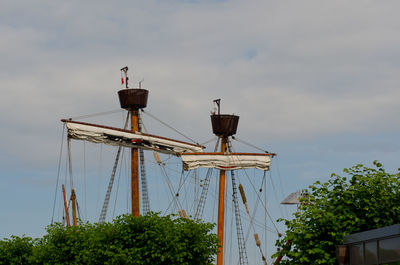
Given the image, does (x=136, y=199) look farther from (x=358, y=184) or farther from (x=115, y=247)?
(x=358, y=184)

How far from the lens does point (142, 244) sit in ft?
148

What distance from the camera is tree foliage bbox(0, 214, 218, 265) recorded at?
44469 millimetres

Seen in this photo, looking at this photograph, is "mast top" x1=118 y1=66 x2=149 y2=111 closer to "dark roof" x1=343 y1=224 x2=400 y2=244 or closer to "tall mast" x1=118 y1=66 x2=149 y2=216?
"tall mast" x1=118 y1=66 x2=149 y2=216

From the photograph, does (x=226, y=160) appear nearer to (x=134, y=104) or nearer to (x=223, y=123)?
(x=223, y=123)

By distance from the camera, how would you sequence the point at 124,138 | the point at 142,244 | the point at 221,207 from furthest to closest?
the point at 221,207 < the point at 124,138 < the point at 142,244

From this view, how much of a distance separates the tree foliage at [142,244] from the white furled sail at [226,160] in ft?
54.3

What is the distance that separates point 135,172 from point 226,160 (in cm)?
933

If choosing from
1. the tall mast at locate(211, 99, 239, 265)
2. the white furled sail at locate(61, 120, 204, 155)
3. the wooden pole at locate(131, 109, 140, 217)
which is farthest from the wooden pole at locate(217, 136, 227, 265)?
the wooden pole at locate(131, 109, 140, 217)

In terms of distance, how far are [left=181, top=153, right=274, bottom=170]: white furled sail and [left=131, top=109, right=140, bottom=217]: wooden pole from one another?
444 cm

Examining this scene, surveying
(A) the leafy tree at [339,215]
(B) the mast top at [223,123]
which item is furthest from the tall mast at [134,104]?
(A) the leafy tree at [339,215]

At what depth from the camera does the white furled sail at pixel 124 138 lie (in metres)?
60.3

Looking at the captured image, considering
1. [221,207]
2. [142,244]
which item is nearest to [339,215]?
[142,244]

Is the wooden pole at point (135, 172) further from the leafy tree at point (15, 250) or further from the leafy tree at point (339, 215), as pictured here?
the leafy tree at point (339, 215)

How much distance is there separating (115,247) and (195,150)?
24161mm
